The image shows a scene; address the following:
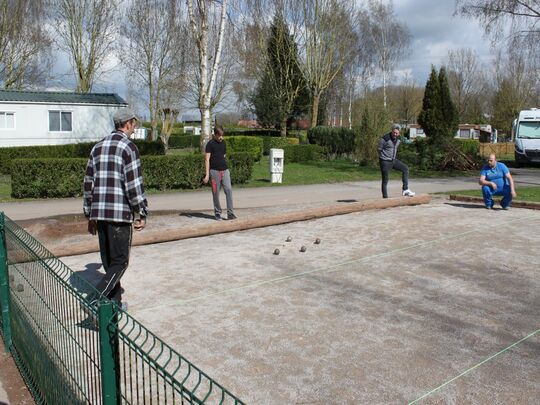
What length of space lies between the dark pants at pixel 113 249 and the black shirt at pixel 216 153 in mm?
5086

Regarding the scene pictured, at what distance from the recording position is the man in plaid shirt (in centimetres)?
461

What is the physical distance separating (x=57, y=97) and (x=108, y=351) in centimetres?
2933

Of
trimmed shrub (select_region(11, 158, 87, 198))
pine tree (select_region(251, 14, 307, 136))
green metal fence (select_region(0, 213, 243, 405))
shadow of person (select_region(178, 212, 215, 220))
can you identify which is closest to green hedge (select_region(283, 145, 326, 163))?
pine tree (select_region(251, 14, 307, 136))

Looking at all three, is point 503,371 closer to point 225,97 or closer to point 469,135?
point 225,97

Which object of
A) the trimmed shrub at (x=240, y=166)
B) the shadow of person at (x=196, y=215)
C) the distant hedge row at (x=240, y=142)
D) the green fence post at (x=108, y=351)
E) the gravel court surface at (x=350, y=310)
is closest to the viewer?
the green fence post at (x=108, y=351)

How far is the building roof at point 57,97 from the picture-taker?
2748 cm

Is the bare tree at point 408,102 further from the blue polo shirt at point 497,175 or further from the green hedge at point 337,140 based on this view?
Result: the blue polo shirt at point 497,175

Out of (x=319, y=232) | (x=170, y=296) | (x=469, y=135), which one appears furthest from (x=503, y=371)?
(x=469, y=135)

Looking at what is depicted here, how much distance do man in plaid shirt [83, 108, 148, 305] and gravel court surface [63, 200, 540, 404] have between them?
73cm

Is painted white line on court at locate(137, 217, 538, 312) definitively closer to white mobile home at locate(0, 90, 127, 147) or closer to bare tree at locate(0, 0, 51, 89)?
white mobile home at locate(0, 90, 127, 147)

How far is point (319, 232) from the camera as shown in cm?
948

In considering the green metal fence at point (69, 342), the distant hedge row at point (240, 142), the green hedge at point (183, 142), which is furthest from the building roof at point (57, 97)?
the green metal fence at point (69, 342)

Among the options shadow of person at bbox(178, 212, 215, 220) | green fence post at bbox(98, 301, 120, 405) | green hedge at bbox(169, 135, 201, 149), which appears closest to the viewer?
green fence post at bbox(98, 301, 120, 405)

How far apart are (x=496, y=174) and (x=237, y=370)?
9007 mm
